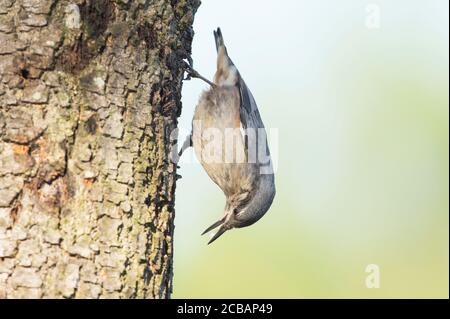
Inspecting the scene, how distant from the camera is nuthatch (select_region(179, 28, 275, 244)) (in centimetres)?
501

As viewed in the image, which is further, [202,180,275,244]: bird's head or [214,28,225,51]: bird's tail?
[214,28,225,51]: bird's tail

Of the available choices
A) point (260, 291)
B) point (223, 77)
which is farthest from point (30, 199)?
point (260, 291)

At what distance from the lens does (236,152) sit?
5.00 meters

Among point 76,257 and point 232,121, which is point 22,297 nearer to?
point 76,257

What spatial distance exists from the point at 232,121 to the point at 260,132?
0.76 feet

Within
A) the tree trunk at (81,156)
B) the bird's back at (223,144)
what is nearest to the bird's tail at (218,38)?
the bird's back at (223,144)

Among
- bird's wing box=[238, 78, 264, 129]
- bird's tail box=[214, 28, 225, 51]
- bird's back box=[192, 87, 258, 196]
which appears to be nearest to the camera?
bird's back box=[192, 87, 258, 196]

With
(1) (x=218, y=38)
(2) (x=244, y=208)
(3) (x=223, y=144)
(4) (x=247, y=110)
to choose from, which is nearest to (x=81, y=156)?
(3) (x=223, y=144)

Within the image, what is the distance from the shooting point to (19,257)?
2.69m

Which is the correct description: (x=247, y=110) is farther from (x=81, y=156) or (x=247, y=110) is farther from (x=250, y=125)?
(x=81, y=156)

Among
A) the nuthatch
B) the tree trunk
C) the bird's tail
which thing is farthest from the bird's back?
the tree trunk

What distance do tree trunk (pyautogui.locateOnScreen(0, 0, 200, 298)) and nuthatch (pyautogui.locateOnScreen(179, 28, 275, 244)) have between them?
6.17 ft

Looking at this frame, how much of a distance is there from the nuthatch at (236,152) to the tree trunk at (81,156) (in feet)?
6.17

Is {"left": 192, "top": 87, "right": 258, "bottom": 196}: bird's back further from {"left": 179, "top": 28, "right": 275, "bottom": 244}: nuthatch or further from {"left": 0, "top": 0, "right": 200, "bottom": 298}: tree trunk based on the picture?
Result: {"left": 0, "top": 0, "right": 200, "bottom": 298}: tree trunk
